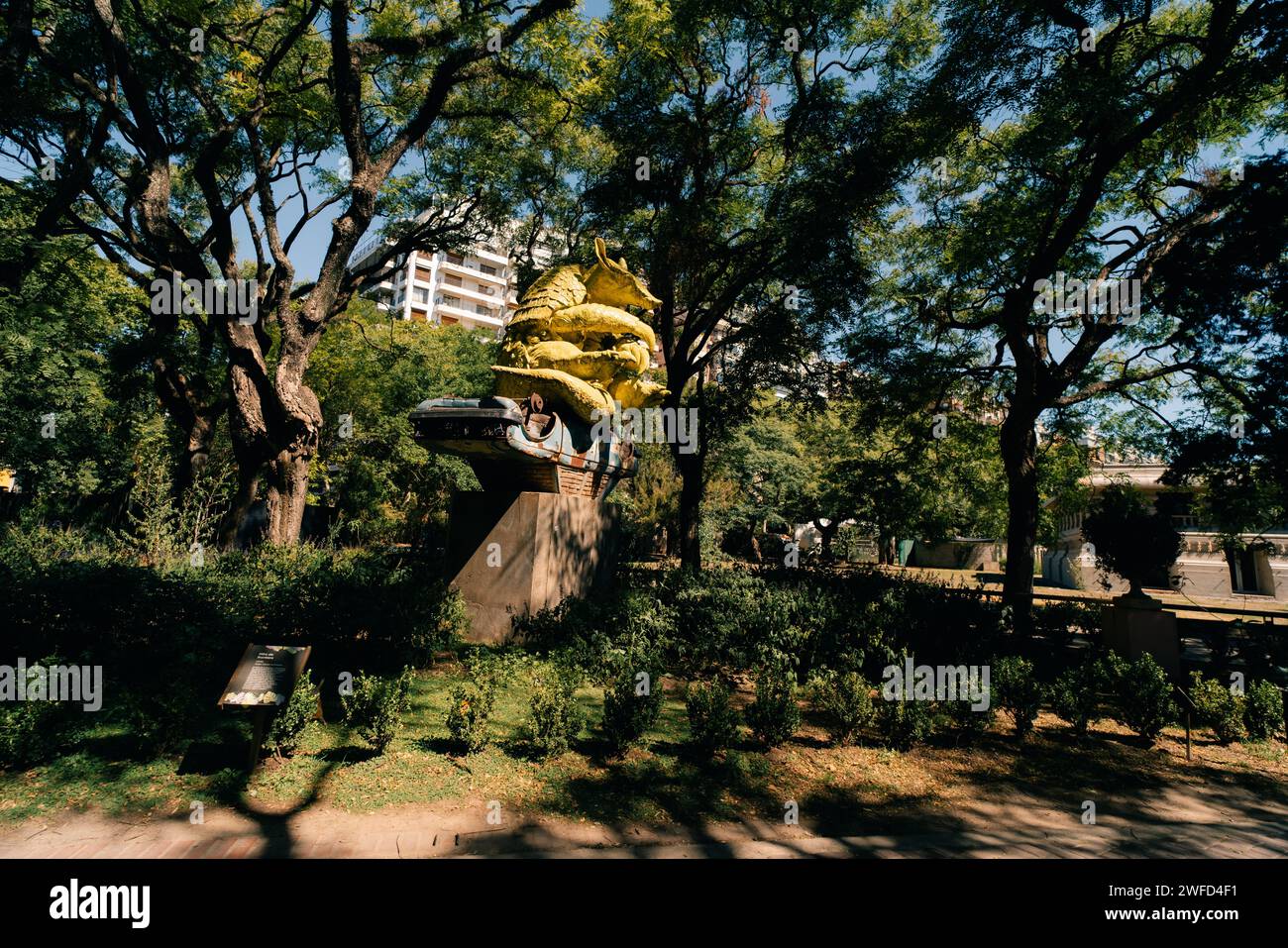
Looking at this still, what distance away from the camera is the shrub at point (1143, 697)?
684cm

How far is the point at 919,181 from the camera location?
1418cm

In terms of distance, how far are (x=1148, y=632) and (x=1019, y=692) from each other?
423 centimetres

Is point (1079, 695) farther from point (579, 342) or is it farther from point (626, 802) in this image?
point (579, 342)

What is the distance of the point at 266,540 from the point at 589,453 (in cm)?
647

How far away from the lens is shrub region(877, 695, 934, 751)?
6.23 m

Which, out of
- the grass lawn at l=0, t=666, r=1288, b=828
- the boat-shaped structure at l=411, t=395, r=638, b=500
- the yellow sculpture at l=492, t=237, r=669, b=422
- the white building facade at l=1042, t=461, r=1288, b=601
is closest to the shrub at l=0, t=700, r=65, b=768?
the grass lawn at l=0, t=666, r=1288, b=828

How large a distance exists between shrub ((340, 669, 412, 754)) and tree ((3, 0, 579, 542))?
745 cm

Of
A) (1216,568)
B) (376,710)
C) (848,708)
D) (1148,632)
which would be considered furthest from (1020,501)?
(1216,568)

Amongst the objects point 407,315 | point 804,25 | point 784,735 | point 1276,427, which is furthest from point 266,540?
point 407,315

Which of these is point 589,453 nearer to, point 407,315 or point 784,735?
point 784,735

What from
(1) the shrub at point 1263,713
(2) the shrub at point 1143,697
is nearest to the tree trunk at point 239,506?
(2) the shrub at point 1143,697

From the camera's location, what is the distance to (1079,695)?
702cm

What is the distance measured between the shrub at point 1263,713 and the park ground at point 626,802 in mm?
971

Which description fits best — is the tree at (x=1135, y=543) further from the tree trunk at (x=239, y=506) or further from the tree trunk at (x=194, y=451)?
the tree trunk at (x=194, y=451)
